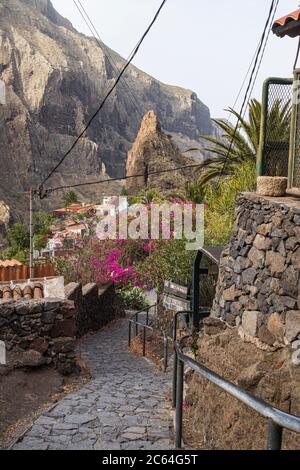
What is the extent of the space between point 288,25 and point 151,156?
203 ft

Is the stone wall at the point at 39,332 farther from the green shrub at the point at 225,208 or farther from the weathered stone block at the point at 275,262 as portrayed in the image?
the green shrub at the point at 225,208

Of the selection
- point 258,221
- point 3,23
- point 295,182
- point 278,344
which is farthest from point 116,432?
point 3,23

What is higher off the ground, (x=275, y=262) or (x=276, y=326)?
(x=275, y=262)

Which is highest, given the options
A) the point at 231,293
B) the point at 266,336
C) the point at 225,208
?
the point at 225,208

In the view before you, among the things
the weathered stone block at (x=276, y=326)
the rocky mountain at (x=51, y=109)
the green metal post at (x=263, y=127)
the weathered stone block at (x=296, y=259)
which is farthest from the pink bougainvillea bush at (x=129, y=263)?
the rocky mountain at (x=51, y=109)

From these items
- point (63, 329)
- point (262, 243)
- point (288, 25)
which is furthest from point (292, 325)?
point (63, 329)

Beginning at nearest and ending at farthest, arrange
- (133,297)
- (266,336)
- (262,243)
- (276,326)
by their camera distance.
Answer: (276,326) < (266,336) < (262,243) < (133,297)

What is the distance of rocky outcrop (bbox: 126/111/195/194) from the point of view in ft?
198

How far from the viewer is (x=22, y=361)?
28.6 ft

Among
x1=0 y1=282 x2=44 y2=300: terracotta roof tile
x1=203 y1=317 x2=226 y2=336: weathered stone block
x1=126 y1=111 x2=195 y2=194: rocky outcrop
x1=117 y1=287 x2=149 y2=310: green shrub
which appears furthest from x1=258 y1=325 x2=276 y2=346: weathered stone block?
x1=126 y1=111 x2=195 y2=194: rocky outcrop

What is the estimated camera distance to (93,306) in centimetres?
1684

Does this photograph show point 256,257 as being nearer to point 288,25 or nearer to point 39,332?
point 288,25

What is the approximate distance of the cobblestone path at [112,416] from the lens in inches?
210

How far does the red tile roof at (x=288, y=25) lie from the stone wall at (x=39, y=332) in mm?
5544
